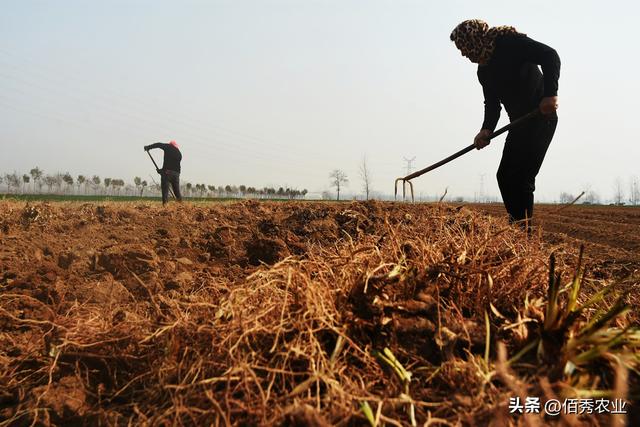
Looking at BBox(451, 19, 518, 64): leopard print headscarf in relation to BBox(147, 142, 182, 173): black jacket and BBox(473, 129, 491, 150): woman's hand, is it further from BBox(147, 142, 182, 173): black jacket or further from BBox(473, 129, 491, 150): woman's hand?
BBox(147, 142, 182, 173): black jacket

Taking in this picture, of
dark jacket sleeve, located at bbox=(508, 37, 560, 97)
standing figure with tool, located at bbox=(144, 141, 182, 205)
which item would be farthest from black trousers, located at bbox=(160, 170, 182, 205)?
dark jacket sleeve, located at bbox=(508, 37, 560, 97)

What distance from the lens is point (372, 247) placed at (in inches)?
76.4

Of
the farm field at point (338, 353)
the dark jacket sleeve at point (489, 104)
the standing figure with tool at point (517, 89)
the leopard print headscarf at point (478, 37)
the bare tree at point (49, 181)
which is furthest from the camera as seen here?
the bare tree at point (49, 181)

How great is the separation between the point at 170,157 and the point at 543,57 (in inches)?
377

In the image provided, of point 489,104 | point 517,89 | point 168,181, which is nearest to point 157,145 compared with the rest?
point 168,181

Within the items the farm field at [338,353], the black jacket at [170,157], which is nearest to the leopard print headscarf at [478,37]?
the farm field at [338,353]

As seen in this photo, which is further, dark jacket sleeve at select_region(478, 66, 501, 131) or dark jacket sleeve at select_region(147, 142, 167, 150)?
dark jacket sleeve at select_region(147, 142, 167, 150)

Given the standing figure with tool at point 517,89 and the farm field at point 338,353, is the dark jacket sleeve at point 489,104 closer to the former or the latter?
the standing figure with tool at point 517,89

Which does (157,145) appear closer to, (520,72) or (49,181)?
(520,72)

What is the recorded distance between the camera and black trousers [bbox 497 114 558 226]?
3.33m

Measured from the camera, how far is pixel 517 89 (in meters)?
3.51

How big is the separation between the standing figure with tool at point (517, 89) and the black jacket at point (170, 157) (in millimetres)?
8809

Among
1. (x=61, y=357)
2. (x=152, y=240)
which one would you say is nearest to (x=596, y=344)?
(x=61, y=357)

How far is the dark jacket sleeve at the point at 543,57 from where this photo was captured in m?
3.19
